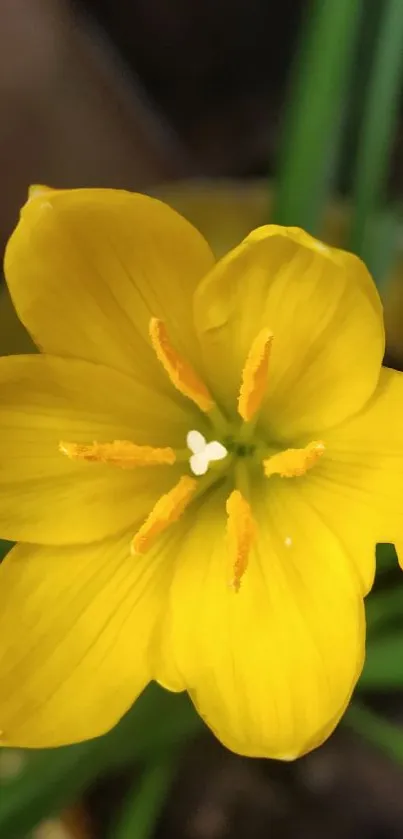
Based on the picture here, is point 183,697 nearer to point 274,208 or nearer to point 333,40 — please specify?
point 274,208

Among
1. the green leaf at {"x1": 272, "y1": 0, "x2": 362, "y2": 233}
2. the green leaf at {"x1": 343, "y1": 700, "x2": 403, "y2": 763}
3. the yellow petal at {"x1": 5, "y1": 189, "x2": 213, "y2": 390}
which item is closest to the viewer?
the yellow petal at {"x1": 5, "y1": 189, "x2": 213, "y2": 390}

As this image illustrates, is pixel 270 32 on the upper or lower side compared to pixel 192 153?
upper

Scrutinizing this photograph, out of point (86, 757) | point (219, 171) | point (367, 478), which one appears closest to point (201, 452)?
point (367, 478)

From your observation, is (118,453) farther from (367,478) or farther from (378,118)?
(378,118)

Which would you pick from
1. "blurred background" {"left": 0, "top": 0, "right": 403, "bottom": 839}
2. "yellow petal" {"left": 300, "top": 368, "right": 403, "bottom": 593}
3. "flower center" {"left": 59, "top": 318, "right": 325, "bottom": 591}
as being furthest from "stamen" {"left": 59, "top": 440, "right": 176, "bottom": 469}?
"blurred background" {"left": 0, "top": 0, "right": 403, "bottom": 839}

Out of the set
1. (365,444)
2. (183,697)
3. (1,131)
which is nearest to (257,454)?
(365,444)

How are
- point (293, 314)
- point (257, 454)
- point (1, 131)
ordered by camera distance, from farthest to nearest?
point (1, 131) → point (257, 454) → point (293, 314)

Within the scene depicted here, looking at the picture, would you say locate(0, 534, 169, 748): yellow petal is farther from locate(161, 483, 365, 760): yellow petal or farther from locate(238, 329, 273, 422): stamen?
locate(238, 329, 273, 422): stamen
